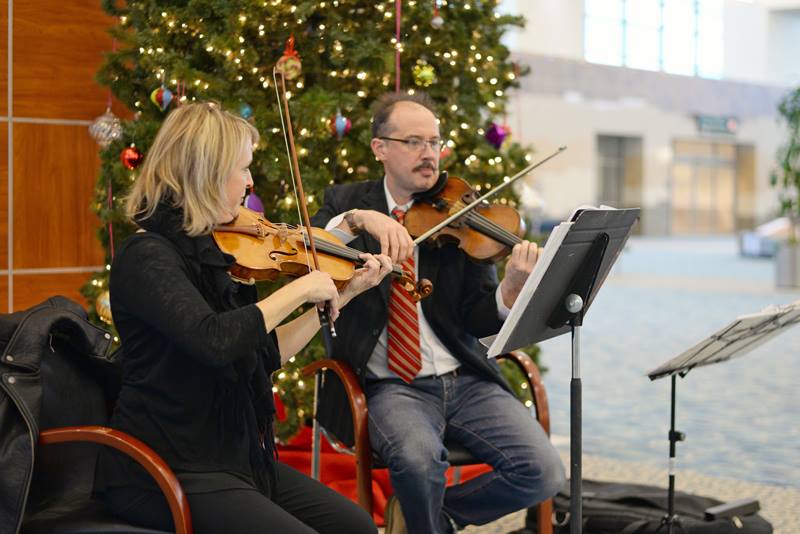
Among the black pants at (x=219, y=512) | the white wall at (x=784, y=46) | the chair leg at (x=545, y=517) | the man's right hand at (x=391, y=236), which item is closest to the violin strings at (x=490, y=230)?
the man's right hand at (x=391, y=236)

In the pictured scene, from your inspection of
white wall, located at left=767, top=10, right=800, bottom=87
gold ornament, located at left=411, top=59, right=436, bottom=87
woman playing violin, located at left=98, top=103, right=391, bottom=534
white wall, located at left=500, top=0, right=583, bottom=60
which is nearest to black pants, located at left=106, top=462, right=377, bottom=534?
woman playing violin, located at left=98, top=103, right=391, bottom=534

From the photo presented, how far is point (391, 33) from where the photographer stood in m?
4.57

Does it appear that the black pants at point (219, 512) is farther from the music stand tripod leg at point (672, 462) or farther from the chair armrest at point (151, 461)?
the music stand tripod leg at point (672, 462)

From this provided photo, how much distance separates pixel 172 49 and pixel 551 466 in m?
2.32

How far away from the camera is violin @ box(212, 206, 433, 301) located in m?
2.40

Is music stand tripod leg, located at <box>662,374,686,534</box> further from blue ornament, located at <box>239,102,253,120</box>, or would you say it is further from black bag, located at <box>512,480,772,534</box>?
blue ornament, located at <box>239,102,253,120</box>

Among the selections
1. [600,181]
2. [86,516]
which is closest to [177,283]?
[86,516]

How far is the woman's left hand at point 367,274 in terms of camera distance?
2568 mm

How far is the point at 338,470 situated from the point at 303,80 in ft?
5.32

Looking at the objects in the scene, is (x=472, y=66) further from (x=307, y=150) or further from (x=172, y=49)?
(x=172, y=49)

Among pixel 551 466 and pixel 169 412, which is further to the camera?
pixel 551 466

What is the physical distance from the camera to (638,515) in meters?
3.59

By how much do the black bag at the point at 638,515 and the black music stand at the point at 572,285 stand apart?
3.38ft

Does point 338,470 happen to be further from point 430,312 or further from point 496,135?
point 496,135
